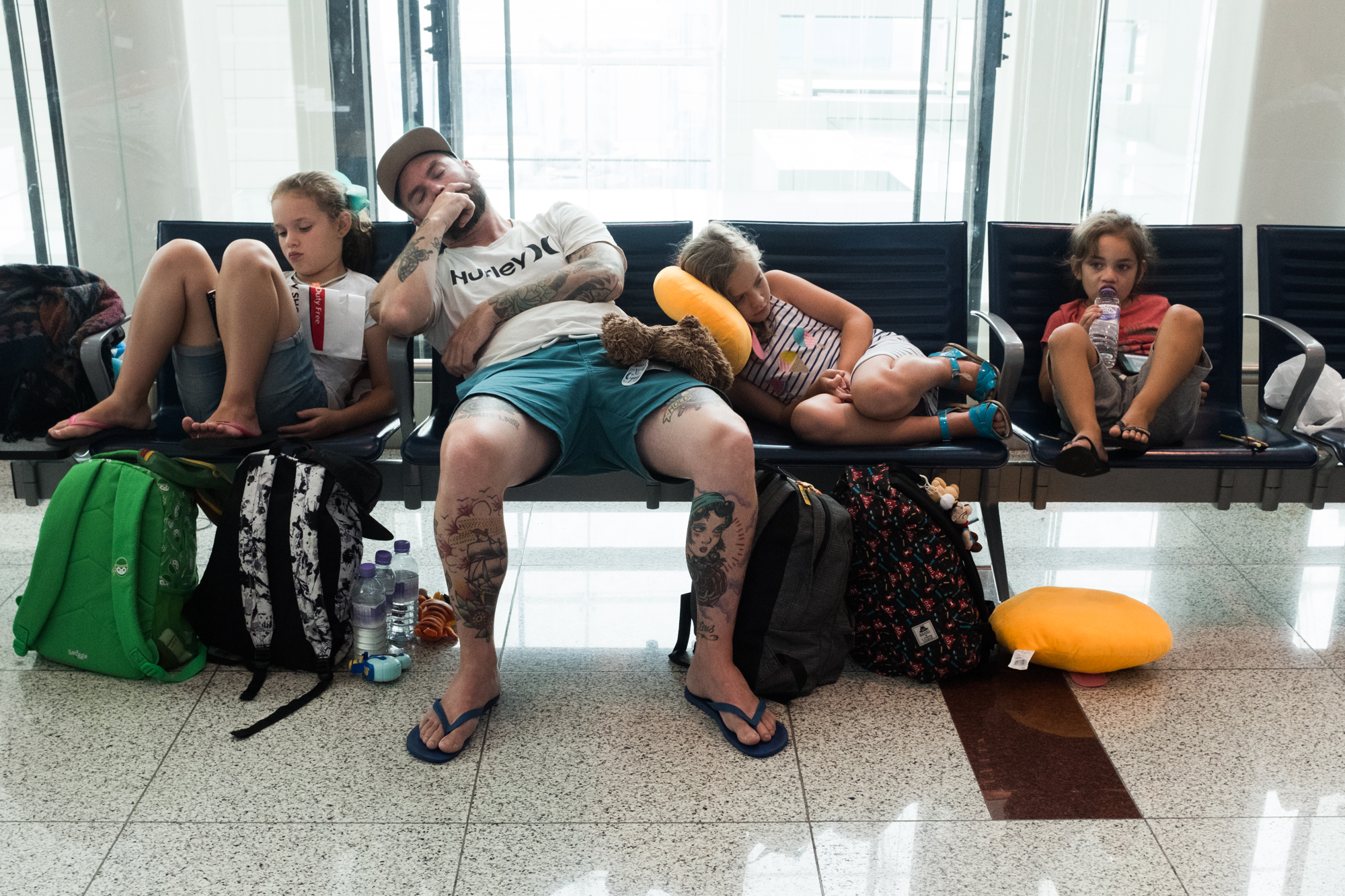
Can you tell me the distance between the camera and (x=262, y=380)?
2281 millimetres

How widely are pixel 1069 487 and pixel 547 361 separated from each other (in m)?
1.17

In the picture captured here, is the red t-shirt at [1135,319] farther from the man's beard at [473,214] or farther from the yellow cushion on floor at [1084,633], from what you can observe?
the man's beard at [473,214]

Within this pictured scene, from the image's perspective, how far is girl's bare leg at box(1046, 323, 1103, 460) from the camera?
2316 mm

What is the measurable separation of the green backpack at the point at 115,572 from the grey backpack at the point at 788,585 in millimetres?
1033

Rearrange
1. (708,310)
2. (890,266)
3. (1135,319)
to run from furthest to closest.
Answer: (890,266)
(1135,319)
(708,310)

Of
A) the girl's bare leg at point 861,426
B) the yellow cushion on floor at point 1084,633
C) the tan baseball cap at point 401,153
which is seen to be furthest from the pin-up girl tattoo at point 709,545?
the tan baseball cap at point 401,153

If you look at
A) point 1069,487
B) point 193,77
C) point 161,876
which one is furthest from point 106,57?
point 1069,487

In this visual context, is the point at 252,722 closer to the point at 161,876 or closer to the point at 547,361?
the point at 161,876

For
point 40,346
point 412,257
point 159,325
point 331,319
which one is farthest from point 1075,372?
point 40,346

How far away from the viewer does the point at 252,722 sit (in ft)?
6.58

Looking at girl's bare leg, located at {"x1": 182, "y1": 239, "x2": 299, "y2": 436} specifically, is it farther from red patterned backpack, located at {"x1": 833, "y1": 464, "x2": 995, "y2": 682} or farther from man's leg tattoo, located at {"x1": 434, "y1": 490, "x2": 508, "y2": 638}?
red patterned backpack, located at {"x1": 833, "y1": 464, "x2": 995, "y2": 682}

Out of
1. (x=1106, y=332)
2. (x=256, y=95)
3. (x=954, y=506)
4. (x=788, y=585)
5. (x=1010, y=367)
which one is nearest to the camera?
(x=788, y=585)

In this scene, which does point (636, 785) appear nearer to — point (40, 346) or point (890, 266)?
point (890, 266)

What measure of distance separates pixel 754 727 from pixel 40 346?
1768 millimetres
